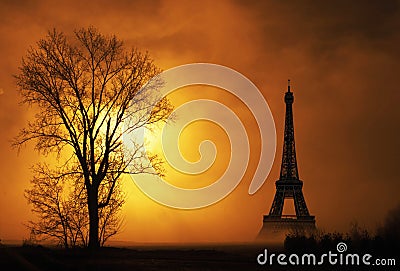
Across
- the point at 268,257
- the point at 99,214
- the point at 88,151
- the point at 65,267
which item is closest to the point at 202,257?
the point at 268,257

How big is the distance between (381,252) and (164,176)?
40.5ft

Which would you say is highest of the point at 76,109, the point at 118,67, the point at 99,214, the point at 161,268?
the point at 118,67

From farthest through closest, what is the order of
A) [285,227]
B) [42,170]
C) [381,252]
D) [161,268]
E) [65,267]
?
[285,227] → [42,170] → [381,252] → [161,268] → [65,267]

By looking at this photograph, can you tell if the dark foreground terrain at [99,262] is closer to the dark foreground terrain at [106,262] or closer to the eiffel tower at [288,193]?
the dark foreground terrain at [106,262]

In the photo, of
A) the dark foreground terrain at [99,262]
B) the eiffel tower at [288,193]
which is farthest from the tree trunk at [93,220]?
the eiffel tower at [288,193]

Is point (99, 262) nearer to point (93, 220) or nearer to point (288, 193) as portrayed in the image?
point (93, 220)

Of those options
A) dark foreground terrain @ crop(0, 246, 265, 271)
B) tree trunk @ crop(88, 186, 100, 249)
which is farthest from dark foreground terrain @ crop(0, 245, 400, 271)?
tree trunk @ crop(88, 186, 100, 249)

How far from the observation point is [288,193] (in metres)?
107

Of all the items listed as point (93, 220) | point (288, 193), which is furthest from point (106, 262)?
point (288, 193)

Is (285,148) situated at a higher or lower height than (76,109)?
higher

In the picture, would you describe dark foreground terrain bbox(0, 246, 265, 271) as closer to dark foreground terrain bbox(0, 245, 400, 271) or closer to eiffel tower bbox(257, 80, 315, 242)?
dark foreground terrain bbox(0, 245, 400, 271)

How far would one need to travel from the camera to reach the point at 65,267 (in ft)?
73.6

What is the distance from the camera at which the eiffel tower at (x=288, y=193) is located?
103875 mm

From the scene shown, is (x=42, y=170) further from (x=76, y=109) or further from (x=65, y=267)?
(x=65, y=267)
